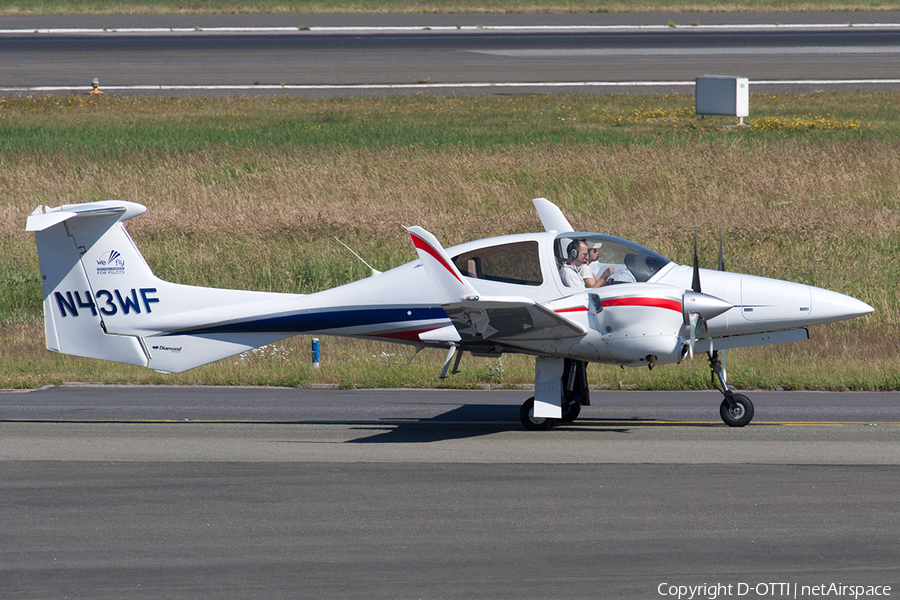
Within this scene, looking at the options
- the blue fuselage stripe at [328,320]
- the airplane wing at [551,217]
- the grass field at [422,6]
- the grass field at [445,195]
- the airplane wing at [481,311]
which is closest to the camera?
the airplane wing at [481,311]

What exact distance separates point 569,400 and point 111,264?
19.4 feet

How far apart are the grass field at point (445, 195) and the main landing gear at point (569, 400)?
127 inches

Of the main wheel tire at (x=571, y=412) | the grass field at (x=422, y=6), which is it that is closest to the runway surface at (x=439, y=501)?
the main wheel tire at (x=571, y=412)

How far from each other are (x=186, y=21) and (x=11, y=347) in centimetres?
5397

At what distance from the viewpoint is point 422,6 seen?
73688 millimetres

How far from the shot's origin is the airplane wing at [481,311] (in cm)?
1065

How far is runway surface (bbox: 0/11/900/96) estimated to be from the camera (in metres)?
45.6

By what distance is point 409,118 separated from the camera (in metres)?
38.2

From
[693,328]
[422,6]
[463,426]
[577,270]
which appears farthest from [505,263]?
[422,6]

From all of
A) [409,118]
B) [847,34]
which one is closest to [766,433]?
[409,118]

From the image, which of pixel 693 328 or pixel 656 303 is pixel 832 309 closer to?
pixel 693 328

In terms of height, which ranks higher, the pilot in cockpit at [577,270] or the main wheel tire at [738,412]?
the pilot in cockpit at [577,270]

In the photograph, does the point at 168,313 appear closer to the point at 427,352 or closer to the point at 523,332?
the point at 523,332

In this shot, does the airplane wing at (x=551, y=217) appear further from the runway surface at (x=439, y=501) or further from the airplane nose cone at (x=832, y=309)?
the airplane nose cone at (x=832, y=309)
